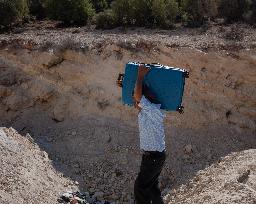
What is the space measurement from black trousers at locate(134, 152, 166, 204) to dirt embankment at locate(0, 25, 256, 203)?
10.9 ft

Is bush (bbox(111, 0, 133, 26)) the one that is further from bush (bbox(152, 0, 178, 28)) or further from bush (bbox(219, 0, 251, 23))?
bush (bbox(219, 0, 251, 23))

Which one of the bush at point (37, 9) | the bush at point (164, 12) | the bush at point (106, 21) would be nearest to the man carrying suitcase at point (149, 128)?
the bush at point (164, 12)

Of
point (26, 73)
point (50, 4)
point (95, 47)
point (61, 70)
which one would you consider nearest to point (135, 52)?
point (95, 47)

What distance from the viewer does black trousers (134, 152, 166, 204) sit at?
532 cm

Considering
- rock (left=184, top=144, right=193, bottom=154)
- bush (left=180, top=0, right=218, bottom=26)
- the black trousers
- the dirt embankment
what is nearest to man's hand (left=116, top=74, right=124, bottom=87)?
the black trousers

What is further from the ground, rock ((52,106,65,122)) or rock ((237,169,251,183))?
rock ((237,169,251,183))

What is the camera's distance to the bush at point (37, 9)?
14211 millimetres

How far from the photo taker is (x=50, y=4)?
1296 centimetres

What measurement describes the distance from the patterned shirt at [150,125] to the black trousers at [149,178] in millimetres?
105

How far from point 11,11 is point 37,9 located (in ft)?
6.94

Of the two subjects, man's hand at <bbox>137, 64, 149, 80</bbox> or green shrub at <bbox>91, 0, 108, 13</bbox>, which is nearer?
man's hand at <bbox>137, 64, 149, 80</bbox>

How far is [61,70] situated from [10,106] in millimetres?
1340

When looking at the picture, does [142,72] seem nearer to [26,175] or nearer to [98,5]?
[26,175]

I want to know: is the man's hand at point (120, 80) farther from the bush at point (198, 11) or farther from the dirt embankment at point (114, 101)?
the bush at point (198, 11)
